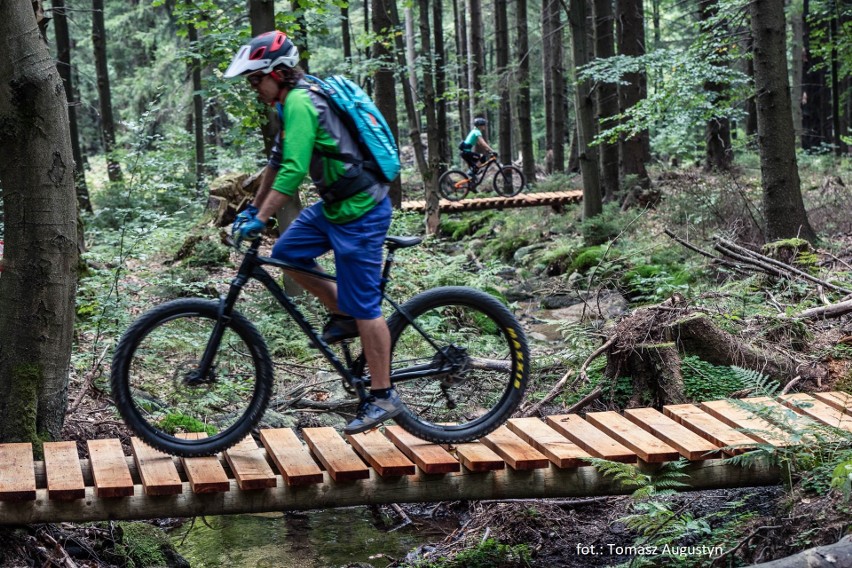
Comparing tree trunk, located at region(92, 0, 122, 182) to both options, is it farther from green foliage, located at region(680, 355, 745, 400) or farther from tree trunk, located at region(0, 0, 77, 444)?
green foliage, located at region(680, 355, 745, 400)

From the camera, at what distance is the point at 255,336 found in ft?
14.6

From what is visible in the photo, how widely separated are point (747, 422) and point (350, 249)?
2.80m

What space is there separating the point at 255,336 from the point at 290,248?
523 millimetres

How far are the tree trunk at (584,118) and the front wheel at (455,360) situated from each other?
33.0 feet

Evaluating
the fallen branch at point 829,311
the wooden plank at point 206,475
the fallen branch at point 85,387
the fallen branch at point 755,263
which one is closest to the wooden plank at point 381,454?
the wooden plank at point 206,475

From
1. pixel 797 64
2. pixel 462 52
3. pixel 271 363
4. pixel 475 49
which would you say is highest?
pixel 462 52

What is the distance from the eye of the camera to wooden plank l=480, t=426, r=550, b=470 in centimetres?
456

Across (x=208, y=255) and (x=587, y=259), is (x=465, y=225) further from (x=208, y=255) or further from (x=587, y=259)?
(x=208, y=255)

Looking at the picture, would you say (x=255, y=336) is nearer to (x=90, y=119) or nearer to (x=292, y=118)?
(x=292, y=118)

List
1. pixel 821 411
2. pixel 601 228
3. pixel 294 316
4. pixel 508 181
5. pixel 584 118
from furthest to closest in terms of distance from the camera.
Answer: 1. pixel 508 181
2. pixel 584 118
3. pixel 601 228
4. pixel 821 411
5. pixel 294 316

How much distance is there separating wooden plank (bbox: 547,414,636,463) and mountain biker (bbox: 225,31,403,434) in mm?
1168

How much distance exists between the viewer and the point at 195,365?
14.8ft

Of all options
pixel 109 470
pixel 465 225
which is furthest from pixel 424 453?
pixel 465 225

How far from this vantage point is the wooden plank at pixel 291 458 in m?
4.38
